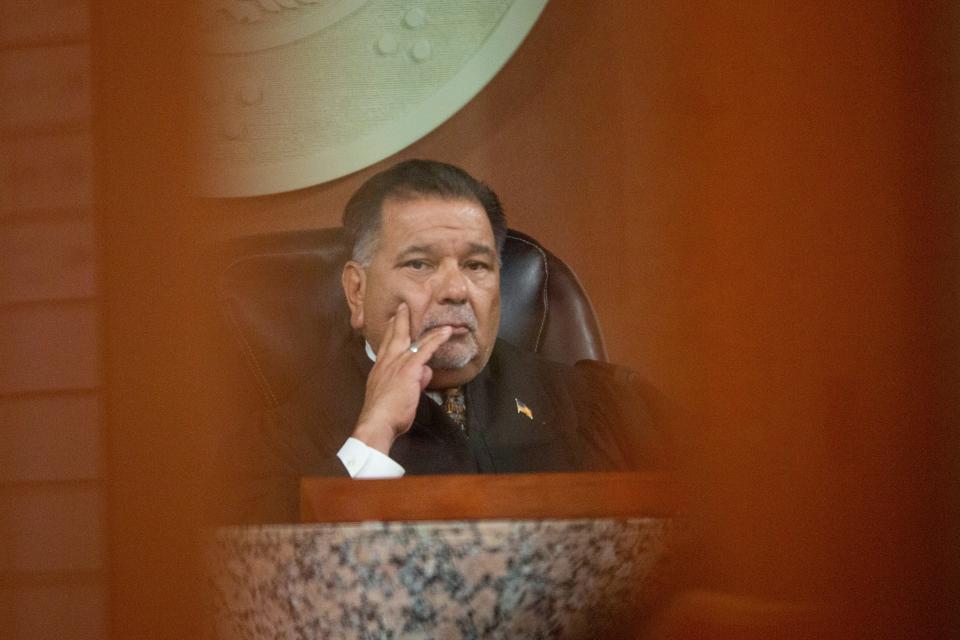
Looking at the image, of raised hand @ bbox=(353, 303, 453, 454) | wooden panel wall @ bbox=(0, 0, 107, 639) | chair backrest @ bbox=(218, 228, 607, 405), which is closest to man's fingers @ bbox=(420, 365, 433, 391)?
raised hand @ bbox=(353, 303, 453, 454)

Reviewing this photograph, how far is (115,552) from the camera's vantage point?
0.65 m

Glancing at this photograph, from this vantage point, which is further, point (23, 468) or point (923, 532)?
point (23, 468)

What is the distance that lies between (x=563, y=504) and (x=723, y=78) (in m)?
0.24

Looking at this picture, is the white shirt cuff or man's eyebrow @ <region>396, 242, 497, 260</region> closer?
the white shirt cuff

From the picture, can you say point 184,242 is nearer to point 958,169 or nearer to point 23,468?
point 23,468

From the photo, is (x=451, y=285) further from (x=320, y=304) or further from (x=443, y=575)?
(x=443, y=575)

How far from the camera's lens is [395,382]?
3.20ft

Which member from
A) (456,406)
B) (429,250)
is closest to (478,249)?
(429,250)

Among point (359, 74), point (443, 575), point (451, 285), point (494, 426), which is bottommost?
point (443, 575)

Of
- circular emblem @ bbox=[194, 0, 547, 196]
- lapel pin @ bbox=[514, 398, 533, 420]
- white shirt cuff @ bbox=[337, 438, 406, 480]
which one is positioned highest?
circular emblem @ bbox=[194, 0, 547, 196]

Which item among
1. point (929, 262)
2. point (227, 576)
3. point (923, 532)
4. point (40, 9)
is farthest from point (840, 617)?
point (40, 9)

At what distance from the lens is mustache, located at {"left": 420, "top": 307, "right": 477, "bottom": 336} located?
1007mm

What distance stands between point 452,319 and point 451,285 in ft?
0.11

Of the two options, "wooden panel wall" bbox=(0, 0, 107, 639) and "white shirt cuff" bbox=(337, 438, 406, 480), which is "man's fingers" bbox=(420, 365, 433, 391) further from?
"wooden panel wall" bbox=(0, 0, 107, 639)
